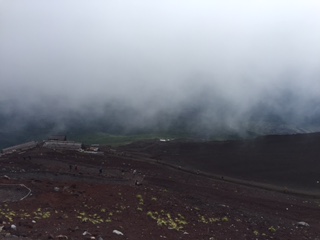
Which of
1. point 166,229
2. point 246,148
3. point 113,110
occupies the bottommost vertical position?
point 166,229

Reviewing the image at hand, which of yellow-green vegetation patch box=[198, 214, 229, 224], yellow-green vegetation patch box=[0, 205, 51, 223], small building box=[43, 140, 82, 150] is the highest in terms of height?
small building box=[43, 140, 82, 150]

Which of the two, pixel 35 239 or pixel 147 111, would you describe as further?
pixel 147 111

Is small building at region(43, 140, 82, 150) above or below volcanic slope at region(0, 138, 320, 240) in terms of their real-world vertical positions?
above

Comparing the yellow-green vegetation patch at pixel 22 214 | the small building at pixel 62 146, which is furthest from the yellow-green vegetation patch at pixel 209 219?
the small building at pixel 62 146

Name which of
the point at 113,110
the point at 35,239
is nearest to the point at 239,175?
the point at 35,239

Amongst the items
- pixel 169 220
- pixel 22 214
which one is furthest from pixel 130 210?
pixel 22 214

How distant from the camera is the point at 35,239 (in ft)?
43.7

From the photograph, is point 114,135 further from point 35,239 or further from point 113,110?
point 35,239

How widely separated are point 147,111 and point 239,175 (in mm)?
57903

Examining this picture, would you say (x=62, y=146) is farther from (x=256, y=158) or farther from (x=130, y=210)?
(x=130, y=210)

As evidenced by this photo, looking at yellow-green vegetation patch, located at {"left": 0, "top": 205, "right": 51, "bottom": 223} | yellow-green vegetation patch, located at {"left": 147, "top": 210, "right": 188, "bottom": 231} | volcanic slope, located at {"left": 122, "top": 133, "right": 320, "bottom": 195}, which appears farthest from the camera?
volcanic slope, located at {"left": 122, "top": 133, "right": 320, "bottom": 195}

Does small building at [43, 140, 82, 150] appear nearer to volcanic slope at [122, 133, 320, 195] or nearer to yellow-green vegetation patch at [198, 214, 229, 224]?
volcanic slope at [122, 133, 320, 195]

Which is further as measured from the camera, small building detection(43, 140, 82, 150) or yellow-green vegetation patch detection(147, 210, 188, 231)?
small building detection(43, 140, 82, 150)

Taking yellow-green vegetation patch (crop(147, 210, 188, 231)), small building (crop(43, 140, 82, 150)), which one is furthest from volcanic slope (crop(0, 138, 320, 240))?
small building (crop(43, 140, 82, 150))
